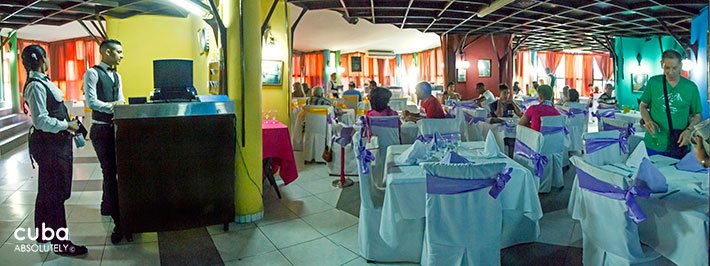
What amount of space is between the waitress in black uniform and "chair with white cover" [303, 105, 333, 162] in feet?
12.8

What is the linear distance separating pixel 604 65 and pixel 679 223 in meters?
24.6

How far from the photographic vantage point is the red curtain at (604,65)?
22750mm

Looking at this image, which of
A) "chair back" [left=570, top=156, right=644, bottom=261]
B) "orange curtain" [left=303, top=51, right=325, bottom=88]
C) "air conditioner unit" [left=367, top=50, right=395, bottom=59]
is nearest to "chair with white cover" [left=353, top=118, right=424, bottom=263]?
"chair back" [left=570, top=156, right=644, bottom=261]

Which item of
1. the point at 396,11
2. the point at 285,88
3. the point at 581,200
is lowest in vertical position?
the point at 581,200

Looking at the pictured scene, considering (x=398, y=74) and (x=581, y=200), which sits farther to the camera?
(x=398, y=74)

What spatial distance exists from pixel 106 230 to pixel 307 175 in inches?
108

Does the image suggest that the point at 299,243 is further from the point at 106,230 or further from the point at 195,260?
the point at 106,230

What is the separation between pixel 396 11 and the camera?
942cm

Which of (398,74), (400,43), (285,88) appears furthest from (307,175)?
(398,74)

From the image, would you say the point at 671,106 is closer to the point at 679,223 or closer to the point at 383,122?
the point at 679,223

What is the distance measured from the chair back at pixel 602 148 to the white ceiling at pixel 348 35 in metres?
7.15

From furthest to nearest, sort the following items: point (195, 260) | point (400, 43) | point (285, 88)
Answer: point (400, 43), point (285, 88), point (195, 260)

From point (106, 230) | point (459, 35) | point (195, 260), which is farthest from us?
point (459, 35)

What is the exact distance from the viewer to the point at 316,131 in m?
6.95
